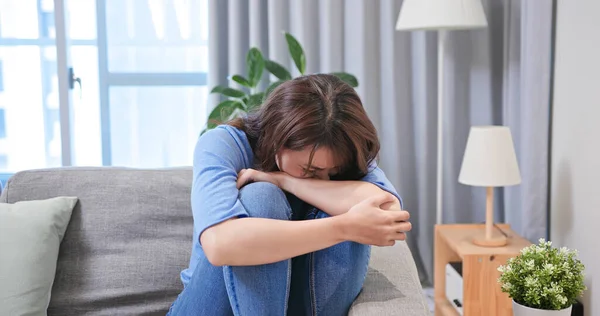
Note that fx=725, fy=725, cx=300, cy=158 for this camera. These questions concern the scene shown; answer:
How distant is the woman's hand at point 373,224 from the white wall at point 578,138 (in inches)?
43.7

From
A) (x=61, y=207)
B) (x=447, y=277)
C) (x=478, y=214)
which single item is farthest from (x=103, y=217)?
(x=478, y=214)

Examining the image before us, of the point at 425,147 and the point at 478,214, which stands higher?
the point at 425,147

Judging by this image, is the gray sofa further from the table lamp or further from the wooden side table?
the table lamp

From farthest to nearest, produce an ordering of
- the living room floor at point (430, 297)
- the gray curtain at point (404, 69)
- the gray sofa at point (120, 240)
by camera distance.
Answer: the gray curtain at point (404, 69), the living room floor at point (430, 297), the gray sofa at point (120, 240)

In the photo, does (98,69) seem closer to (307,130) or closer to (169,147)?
(169,147)

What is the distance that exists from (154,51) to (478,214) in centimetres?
168

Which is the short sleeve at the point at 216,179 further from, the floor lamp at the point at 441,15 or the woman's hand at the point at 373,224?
the floor lamp at the point at 441,15

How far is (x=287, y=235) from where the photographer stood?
1.38 meters

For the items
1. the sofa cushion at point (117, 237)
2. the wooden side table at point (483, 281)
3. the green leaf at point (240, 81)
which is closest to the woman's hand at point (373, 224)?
the sofa cushion at point (117, 237)

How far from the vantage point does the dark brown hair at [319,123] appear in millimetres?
1513

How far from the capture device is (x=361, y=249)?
1.49m

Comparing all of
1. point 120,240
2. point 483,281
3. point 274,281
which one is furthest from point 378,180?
point 483,281

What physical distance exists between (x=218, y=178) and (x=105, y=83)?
212 cm

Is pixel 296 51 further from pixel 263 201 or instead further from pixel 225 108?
pixel 263 201
